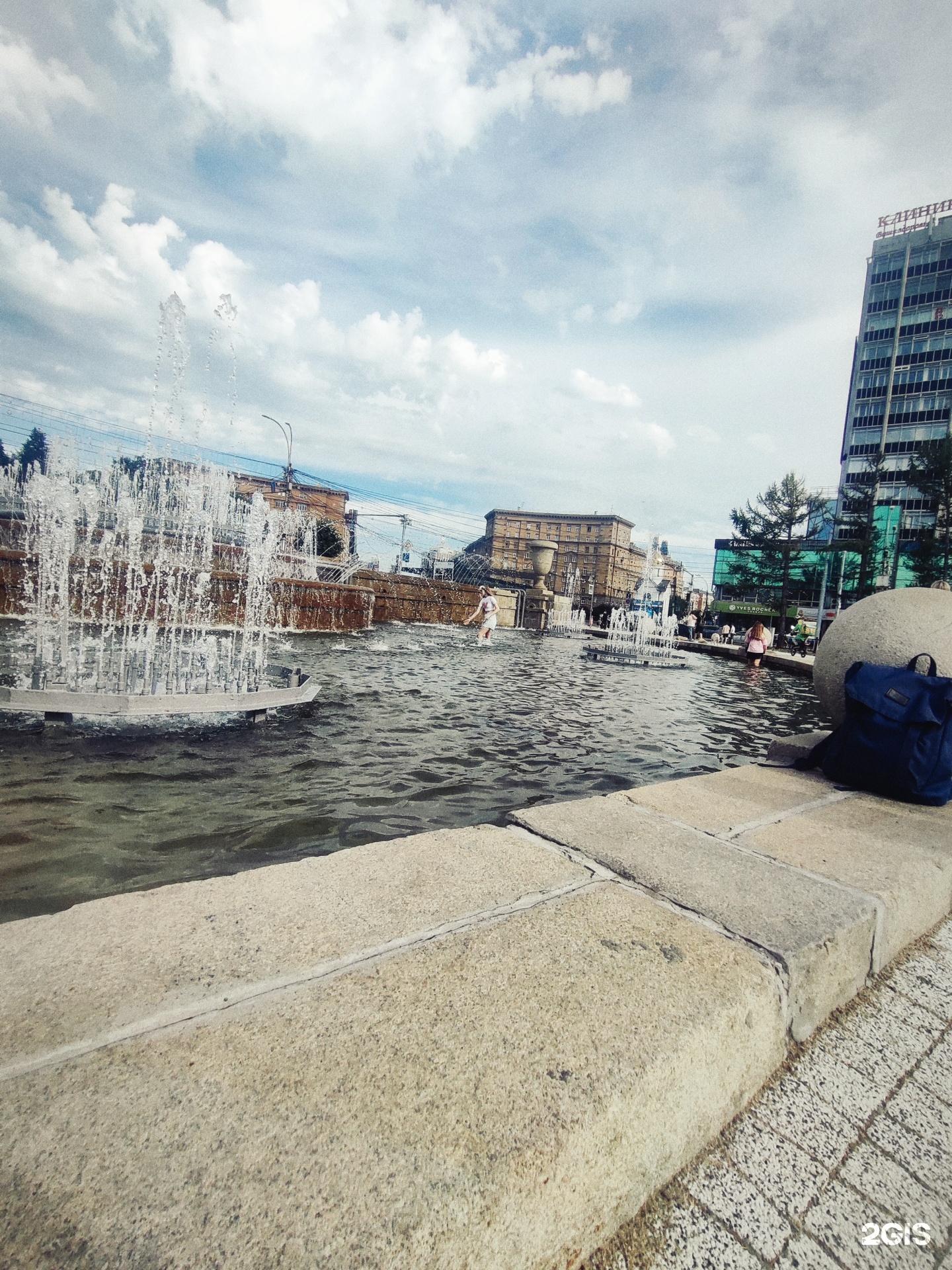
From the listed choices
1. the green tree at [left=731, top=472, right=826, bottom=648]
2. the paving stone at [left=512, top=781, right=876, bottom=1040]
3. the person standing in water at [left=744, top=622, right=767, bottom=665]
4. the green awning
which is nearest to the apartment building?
the green awning

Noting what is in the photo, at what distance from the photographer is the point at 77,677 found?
688 centimetres

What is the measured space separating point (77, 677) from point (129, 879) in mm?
4909

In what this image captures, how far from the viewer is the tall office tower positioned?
208 feet

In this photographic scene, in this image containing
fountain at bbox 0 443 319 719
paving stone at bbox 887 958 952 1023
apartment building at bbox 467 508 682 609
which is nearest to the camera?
paving stone at bbox 887 958 952 1023

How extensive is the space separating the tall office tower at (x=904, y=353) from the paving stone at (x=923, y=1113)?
72028 millimetres

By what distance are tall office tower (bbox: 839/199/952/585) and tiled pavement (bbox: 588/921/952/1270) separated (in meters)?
72.0

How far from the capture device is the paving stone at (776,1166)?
1240mm

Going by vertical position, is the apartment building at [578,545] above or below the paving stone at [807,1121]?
above

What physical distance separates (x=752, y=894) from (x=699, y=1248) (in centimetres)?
109

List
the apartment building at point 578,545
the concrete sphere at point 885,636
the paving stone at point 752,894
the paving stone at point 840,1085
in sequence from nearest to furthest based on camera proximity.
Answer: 1. the paving stone at point 840,1085
2. the paving stone at point 752,894
3. the concrete sphere at point 885,636
4. the apartment building at point 578,545

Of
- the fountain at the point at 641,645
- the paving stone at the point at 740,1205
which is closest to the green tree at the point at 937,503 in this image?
the fountain at the point at 641,645

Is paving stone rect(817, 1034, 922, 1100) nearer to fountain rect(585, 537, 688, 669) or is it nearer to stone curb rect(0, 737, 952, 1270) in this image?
stone curb rect(0, 737, 952, 1270)

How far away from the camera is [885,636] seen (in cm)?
464

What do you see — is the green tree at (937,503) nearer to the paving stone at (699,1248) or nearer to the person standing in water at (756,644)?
the person standing in water at (756,644)
